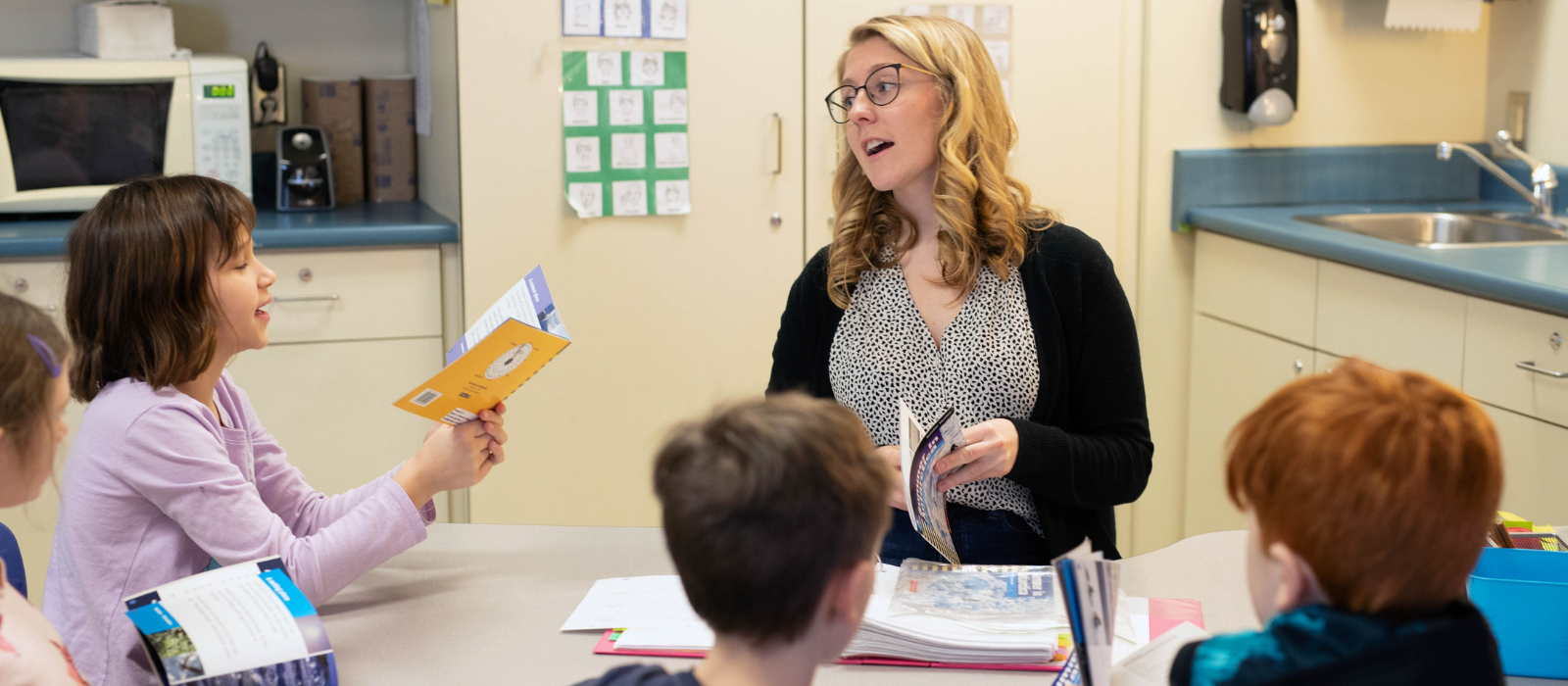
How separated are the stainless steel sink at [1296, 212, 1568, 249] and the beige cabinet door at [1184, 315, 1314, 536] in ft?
0.95

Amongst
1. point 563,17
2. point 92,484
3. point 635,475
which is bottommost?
point 635,475

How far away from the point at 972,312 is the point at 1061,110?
1.31m

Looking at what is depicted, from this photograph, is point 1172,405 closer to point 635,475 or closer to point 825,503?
point 635,475

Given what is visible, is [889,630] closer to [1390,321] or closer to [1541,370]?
[1541,370]

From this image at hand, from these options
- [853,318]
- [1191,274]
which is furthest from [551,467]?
[1191,274]

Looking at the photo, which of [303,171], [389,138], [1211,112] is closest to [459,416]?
[303,171]

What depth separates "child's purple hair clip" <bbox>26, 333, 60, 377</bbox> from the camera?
100cm

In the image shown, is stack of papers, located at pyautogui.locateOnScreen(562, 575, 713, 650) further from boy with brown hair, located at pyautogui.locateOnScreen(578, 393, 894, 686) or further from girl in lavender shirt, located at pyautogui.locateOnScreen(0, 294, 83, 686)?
girl in lavender shirt, located at pyautogui.locateOnScreen(0, 294, 83, 686)

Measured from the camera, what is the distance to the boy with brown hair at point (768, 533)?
0.83 metres

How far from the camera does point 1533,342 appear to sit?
2031 mm

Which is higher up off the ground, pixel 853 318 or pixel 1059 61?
pixel 1059 61

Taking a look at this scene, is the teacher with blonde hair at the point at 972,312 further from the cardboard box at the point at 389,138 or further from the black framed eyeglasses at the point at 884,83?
the cardboard box at the point at 389,138

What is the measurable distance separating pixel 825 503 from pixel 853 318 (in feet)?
2.94

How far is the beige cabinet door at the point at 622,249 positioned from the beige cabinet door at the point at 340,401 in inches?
7.6
